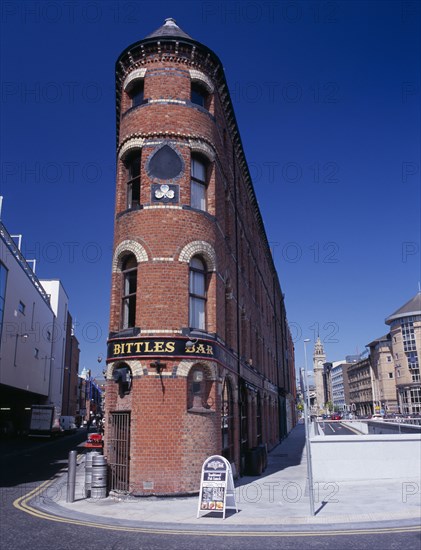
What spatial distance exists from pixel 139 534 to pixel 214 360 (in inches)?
248

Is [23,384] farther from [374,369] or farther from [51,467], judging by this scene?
[374,369]

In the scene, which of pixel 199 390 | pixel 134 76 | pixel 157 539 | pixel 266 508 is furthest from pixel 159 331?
pixel 134 76

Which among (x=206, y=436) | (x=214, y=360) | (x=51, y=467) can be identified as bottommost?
(x=51, y=467)

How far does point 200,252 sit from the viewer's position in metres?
15.8

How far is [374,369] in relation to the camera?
13375 cm

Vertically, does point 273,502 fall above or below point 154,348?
below

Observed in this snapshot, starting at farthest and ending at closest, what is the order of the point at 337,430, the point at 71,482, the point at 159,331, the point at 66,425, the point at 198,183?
the point at 66,425 < the point at 337,430 < the point at 198,183 < the point at 159,331 < the point at 71,482

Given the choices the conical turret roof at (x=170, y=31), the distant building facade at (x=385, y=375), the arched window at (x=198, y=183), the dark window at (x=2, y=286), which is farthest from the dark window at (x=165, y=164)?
the distant building facade at (x=385, y=375)

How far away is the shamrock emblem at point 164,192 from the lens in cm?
1569

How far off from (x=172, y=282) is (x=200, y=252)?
163cm

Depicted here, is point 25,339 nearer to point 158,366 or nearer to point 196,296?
point 196,296

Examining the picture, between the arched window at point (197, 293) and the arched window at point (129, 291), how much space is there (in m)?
1.94

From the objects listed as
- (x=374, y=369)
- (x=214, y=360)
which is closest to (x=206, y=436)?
(x=214, y=360)

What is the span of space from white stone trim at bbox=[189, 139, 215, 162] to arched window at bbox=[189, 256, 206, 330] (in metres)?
3.95
